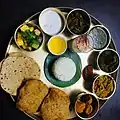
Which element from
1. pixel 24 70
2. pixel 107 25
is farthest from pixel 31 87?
pixel 107 25

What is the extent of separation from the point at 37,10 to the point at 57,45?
179 millimetres

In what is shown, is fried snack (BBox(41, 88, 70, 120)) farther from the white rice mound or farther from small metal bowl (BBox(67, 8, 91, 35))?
small metal bowl (BBox(67, 8, 91, 35))

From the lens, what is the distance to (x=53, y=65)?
4.99 ft

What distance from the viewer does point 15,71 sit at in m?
1.48

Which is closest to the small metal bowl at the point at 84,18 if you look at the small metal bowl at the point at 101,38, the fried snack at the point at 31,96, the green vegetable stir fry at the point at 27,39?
the small metal bowl at the point at 101,38

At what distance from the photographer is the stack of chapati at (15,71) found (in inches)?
58.0

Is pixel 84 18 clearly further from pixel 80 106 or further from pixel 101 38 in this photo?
pixel 80 106

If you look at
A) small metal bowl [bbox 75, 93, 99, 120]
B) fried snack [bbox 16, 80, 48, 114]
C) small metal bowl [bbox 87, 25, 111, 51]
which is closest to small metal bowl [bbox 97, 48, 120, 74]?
small metal bowl [bbox 87, 25, 111, 51]

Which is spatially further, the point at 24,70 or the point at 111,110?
the point at 111,110

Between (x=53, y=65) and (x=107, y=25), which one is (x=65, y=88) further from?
(x=107, y=25)

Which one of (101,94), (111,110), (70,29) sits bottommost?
(111,110)

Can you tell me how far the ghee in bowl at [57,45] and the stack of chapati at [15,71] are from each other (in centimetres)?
9

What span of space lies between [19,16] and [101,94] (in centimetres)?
46

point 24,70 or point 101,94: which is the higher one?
point 24,70
